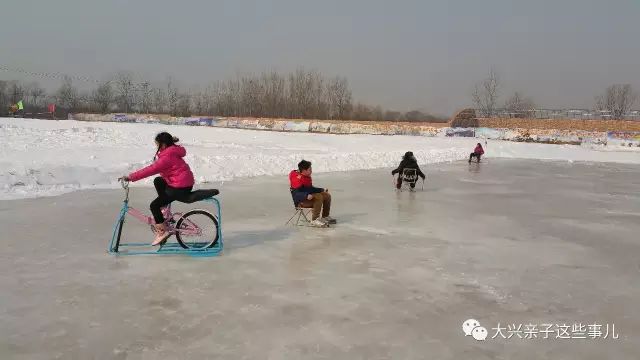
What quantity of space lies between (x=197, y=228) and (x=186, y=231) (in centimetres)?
14

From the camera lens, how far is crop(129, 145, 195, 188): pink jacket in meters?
6.10

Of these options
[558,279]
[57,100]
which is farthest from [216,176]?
[57,100]

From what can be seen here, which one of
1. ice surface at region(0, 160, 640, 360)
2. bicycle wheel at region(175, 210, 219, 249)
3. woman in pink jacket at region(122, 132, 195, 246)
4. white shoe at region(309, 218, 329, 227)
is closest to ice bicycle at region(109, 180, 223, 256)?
bicycle wheel at region(175, 210, 219, 249)

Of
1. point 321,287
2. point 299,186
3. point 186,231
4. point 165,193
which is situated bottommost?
point 321,287

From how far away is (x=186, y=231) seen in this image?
6.57 m

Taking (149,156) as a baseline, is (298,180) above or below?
above

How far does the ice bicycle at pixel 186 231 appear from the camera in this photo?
21.1 ft

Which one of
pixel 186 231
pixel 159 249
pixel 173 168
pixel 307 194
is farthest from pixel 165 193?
pixel 307 194

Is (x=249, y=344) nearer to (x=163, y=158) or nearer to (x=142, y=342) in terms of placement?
(x=142, y=342)

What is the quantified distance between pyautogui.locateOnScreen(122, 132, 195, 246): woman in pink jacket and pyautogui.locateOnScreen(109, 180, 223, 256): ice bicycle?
0.13 meters

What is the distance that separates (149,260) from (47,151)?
15.5m

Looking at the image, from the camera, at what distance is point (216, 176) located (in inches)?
631

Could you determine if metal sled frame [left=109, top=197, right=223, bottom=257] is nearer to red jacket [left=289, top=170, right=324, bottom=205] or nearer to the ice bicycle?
the ice bicycle

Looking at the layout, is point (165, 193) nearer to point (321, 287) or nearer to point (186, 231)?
point (186, 231)
